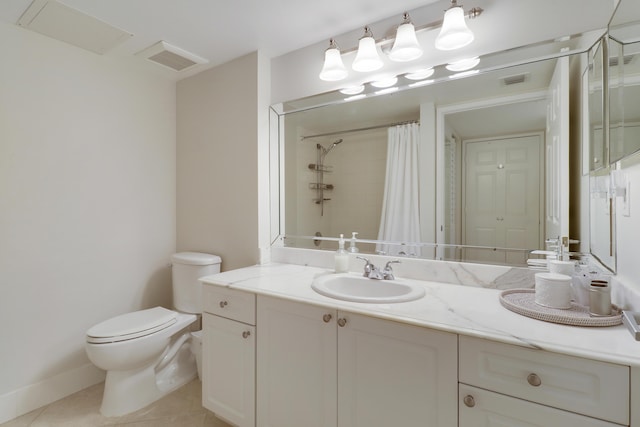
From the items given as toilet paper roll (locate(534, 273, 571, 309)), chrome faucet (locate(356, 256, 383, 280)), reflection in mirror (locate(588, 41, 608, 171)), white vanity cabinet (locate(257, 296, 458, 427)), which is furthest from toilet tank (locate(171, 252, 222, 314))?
reflection in mirror (locate(588, 41, 608, 171))

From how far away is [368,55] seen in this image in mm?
1664

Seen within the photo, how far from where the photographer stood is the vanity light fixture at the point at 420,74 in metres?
1.58

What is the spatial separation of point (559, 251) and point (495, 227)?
255 mm

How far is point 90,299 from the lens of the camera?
2074 millimetres

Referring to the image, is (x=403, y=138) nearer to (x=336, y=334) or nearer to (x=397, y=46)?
(x=397, y=46)

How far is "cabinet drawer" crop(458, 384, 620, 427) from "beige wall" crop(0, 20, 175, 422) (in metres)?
2.28

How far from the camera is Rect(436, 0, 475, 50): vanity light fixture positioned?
4.58ft

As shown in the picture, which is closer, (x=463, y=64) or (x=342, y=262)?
(x=463, y=64)

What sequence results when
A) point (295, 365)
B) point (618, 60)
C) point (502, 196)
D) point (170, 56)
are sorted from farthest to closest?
point (170, 56)
point (502, 196)
point (295, 365)
point (618, 60)

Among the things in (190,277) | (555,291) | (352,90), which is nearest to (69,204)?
(190,277)

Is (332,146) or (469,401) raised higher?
(332,146)

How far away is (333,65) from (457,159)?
0.88m

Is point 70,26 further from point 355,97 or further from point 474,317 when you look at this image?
point 474,317

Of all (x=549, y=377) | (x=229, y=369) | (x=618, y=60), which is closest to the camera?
(x=549, y=377)
